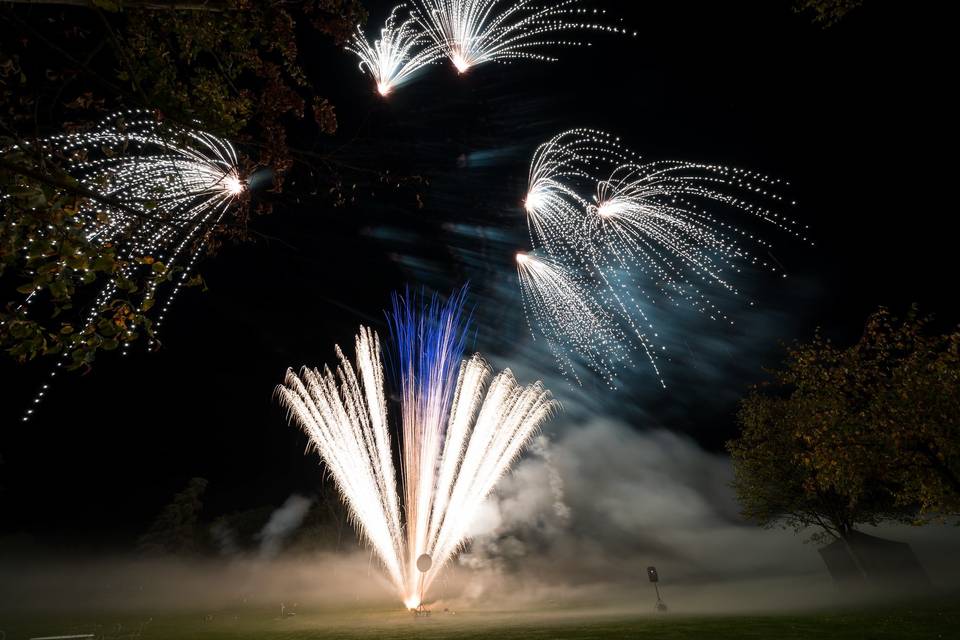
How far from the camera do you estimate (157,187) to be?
5168 mm

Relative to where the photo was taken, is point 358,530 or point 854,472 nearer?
point 854,472

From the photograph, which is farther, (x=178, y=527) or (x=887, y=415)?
(x=178, y=527)

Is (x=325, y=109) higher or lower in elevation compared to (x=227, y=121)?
higher

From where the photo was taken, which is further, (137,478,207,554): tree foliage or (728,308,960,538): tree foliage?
(137,478,207,554): tree foliage

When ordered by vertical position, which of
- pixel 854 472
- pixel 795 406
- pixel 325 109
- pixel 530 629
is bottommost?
pixel 530 629

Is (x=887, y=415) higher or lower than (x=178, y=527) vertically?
lower

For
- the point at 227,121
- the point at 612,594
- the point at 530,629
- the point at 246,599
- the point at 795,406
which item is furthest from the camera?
the point at 246,599

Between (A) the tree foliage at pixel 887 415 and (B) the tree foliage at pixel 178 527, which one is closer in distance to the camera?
(A) the tree foliage at pixel 887 415

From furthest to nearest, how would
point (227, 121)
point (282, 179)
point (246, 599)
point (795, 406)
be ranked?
point (246, 599) < point (795, 406) < point (282, 179) < point (227, 121)


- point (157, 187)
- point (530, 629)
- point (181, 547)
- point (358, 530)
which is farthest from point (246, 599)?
point (157, 187)

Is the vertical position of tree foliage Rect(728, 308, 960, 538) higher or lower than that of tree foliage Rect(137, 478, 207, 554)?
lower

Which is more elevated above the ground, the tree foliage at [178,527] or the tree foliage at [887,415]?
the tree foliage at [178,527]

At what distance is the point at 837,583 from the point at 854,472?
29507 mm

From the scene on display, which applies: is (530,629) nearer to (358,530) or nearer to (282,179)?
(282,179)
